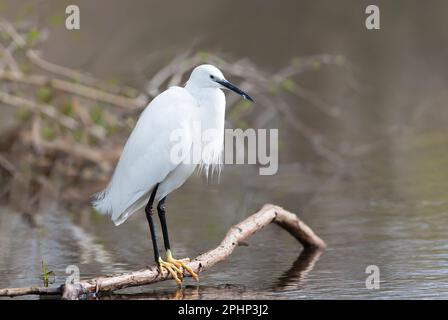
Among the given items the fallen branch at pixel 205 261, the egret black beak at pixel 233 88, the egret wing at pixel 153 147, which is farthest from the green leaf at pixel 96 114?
the egret black beak at pixel 233 88

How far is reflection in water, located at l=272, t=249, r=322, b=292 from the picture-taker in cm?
636

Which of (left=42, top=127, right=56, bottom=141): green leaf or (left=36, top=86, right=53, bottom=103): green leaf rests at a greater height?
(left=36, top=86, right=53, bottom=103): green leaf

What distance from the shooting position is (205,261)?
6316 millimetres

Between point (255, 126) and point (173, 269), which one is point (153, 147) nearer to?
point (173, 269)

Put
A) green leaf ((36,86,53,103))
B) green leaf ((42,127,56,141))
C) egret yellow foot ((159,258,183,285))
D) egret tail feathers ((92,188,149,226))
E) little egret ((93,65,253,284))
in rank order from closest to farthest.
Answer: egret yellow foot ((159,258,183,285)) < little egret ((93,65,253,284)) < egret tail feathers ((92,188,149,226)) < green leaf ((36,86,53,103)) < green leaf ((42,127,56,141))

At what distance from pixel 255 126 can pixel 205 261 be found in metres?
6.66

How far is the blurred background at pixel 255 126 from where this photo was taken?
23.1 ft

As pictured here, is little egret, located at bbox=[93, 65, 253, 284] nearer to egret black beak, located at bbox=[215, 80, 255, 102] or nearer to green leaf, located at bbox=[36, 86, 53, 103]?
egret black beak, located at bbox=[215, 80, 255, 102]

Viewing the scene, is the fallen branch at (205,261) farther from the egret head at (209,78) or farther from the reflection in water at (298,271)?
the egret head at (209,78)

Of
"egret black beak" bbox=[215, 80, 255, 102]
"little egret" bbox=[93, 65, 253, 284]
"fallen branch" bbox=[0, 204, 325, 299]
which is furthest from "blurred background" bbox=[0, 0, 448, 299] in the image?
"egret black beak" bbox=[215, 80, 255, 102]

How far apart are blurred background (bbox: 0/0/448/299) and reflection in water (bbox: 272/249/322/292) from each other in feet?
0.12

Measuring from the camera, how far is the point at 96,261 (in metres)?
7.34
